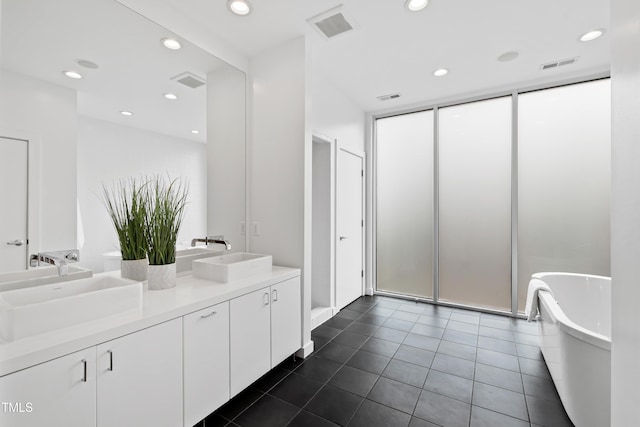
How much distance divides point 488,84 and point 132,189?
3885mm

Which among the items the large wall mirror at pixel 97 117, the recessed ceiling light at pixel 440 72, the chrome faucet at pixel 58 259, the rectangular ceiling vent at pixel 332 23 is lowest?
the chrome faucet at pixel 58 259

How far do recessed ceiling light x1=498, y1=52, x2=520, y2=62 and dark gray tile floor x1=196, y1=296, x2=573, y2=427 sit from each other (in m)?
2.82

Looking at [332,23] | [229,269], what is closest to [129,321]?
[229,269]

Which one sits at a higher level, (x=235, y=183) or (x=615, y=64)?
(x=615, y=64)

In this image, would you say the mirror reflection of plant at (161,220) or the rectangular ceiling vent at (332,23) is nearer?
the mirror reflection of plant at (161,220)

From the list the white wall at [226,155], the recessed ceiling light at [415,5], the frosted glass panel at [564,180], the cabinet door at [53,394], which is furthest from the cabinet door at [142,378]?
the frosted glass panel at [564,180]

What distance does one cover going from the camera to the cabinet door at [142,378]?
1.18 meters

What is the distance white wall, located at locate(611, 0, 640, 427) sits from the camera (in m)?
0.69

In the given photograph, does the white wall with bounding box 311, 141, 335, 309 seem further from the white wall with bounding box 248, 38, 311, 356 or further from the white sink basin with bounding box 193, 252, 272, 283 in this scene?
the white sink basin with bounding box 193, 252, 272, 283

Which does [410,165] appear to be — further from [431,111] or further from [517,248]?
[517,248]

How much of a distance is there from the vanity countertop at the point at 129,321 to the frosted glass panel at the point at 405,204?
2.49 meters

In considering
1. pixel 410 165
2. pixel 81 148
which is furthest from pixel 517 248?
pixel 81 148

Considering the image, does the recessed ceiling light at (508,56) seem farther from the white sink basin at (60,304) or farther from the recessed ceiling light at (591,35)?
the white sink basin at (60,304)

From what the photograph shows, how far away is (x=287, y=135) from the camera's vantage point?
2.46 meters
